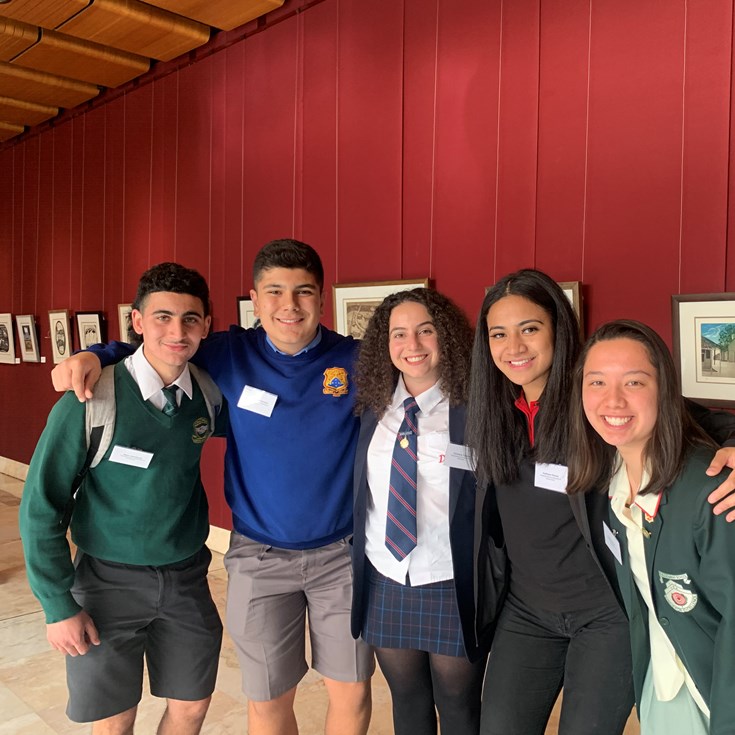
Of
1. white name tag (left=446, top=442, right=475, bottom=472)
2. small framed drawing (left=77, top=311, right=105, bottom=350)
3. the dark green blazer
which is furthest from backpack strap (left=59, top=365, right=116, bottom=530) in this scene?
small framed drawing (left=77, top=311, right=105, bottom=350)

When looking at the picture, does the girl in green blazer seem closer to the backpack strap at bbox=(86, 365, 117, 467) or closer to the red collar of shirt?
the red collar of shirt

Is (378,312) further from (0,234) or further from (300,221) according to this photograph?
(0,234)

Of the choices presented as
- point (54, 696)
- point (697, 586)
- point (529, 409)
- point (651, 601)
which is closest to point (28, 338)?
point (54, 696)

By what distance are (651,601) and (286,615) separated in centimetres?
141

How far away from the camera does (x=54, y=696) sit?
3.96 m

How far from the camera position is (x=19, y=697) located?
12.9ft

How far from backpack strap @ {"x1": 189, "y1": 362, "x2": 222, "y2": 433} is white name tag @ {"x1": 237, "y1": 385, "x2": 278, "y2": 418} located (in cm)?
14

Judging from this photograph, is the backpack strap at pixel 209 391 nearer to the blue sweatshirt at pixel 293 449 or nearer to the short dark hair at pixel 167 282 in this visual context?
the blue sweatshirt at pixel 293 449

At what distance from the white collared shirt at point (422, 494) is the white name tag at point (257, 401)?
0.42 metres

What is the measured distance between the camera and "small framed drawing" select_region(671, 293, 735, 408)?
11.3 feet

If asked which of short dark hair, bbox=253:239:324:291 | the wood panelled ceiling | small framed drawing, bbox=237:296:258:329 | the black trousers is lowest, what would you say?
the black trousers

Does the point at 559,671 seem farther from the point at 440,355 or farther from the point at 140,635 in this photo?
the point at 140,635

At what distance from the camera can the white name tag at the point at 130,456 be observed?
2.47m

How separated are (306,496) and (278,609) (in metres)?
0.47
